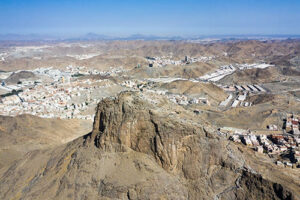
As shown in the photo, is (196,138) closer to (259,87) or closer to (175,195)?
(175,195)

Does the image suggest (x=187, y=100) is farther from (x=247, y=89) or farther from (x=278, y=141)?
(x=278, y=141)

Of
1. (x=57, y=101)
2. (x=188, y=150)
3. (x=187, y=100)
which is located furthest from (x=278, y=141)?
(x=57, y=101)

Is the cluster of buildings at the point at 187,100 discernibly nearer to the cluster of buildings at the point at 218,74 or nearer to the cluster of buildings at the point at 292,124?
the cluster of buildings at the point at 292,124

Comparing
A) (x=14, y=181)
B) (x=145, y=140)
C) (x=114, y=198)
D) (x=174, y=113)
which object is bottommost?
(x=14, y=181)

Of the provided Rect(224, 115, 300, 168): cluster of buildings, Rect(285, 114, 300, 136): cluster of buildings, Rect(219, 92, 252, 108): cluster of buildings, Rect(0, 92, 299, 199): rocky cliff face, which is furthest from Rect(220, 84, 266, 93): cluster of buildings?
Rect(0, 92, 299, 199): rocky cliff face

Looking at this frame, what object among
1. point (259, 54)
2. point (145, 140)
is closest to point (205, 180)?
point (145, 140)

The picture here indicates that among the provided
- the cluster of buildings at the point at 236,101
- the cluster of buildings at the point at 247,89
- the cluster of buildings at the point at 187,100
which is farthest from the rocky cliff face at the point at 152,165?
the cluster of buildings at the point at 247,89
